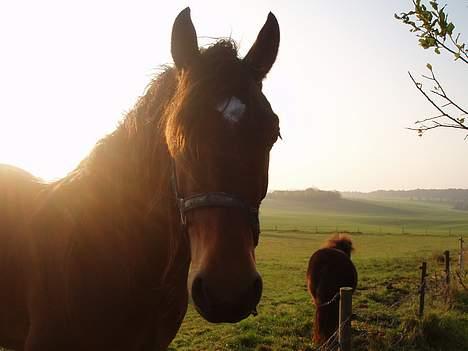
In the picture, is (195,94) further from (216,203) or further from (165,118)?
(216,203)

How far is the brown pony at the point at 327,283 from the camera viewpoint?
7762mm

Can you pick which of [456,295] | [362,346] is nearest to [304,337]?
[362,346]

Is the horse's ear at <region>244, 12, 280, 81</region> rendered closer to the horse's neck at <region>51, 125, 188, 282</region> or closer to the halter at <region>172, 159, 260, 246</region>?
the horse's neck at <region>51, 125, 188, 282</region>

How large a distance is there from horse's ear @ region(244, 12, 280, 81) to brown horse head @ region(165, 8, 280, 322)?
106 millimetres

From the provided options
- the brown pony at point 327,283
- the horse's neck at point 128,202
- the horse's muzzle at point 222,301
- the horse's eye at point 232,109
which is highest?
the horse's eye at point 232,109

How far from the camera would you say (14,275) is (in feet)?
9.87

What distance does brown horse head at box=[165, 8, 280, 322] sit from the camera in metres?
1.76

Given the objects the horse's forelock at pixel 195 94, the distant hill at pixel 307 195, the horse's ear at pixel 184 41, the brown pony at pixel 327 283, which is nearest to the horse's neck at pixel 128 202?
the horse's forelock at pixel 195 94

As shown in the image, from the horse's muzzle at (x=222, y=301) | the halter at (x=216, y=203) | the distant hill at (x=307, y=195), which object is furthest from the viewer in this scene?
the distant hill at (x=307, y=195)

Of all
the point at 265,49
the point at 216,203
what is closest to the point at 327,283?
the point at 265,49

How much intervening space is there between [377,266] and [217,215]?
20.4 meters

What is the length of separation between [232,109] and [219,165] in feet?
0.95

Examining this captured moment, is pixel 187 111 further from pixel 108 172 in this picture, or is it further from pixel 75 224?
pixel 75 224

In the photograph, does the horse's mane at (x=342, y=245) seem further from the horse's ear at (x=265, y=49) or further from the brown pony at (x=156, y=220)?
the horse's ear at (x=265, y=49)
